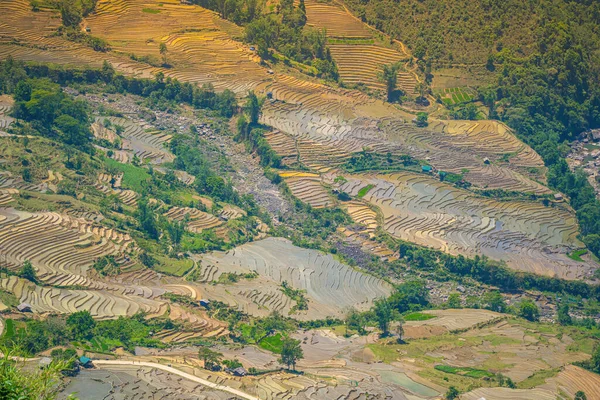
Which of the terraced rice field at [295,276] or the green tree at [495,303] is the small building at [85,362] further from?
the green tree at [495,303]

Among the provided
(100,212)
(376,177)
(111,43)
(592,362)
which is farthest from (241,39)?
(592,362)

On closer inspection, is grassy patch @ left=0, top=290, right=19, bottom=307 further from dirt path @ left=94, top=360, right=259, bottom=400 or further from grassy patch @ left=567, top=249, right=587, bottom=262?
grassy patch @ left=567, top=249, right=587, bottom=262

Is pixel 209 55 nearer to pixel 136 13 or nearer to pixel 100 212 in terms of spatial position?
pixel 136 13

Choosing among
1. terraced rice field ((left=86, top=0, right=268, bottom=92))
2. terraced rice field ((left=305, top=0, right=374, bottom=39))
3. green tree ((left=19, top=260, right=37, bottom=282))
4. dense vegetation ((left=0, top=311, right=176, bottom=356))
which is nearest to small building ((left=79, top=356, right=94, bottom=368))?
dense vegetation ((left=0, top=311, right=176, bottom=356))

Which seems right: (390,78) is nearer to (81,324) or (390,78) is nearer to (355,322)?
(355,322)

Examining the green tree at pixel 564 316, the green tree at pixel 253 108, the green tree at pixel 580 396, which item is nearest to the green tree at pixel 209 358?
the green tree at pixel 580 396

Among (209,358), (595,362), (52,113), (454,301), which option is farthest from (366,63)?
(209,358)
